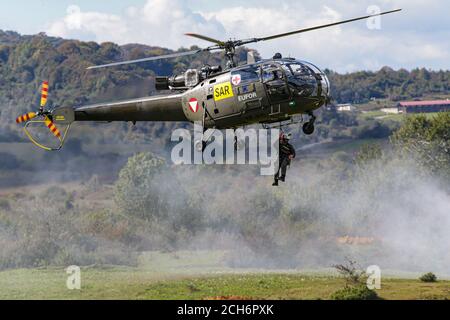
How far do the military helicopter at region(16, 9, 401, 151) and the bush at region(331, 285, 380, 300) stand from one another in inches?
397

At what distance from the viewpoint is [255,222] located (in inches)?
2594

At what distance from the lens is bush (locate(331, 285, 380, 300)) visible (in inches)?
1469

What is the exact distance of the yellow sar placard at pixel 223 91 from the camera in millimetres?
31016

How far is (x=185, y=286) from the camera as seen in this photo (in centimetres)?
4131

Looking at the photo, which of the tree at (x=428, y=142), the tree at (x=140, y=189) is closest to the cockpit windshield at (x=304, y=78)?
the tree at (x=140, y=189)

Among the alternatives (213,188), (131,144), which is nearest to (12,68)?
(131,144)

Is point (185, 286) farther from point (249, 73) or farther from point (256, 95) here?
point (249, 73)

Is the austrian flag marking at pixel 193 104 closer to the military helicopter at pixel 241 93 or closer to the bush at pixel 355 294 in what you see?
the military helicopter at pixel 241 93

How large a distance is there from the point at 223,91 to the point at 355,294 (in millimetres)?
12872

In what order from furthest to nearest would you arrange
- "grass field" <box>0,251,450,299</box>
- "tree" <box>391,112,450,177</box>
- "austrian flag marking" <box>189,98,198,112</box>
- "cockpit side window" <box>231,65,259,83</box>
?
"tree" <box>391,112,450,177</box>
"grass field" <box>0,251,450,299</box>
"austrian flag marking" <box>189,98,198,112</box>
"cockpit side window" <box>231,65,259,83</box>

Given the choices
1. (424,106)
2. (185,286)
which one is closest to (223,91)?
(185,286)

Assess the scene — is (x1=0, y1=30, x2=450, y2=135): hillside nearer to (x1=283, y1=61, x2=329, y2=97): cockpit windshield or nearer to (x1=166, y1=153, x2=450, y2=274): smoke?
(x1=166, y1=153, x2=450, y2=274): smoke

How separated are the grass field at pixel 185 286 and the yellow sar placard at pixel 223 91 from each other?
1143 cm

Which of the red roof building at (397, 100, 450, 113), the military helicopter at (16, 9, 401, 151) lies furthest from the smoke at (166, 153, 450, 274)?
the red roof building at (397, 100, 450, 113)
